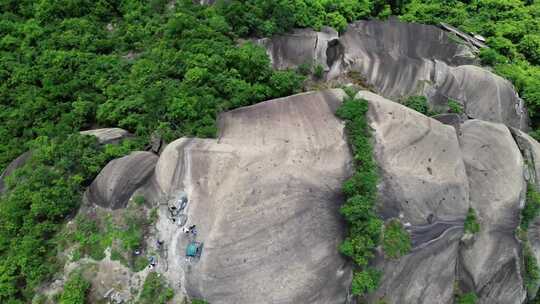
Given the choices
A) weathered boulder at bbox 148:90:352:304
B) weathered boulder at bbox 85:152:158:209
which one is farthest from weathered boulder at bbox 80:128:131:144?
weathered boulder at bbox 148:90:352:304

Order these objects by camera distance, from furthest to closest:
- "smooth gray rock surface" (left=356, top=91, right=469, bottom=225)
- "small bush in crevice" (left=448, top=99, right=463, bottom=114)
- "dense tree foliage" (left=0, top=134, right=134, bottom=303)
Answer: "small bush in crevice" (left=448, top=99, right=463, bottom=114) < "smooth gray rock surface" (left=356, top=91, right=469, bottom=225) < "dense tree foliage" (left=0, top=134, right=134, bottom=303)

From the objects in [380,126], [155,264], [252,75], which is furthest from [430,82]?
[155,264]

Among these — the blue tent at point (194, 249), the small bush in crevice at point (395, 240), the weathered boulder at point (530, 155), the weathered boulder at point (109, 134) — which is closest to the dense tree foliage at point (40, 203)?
the weathered boulder at point (109, 134)

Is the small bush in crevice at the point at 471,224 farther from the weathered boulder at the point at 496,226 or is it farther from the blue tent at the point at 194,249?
the blue tent at the point at 194,249

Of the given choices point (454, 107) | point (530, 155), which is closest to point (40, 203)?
point (454, 107)

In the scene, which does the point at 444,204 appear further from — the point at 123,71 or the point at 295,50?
the point at 123,71

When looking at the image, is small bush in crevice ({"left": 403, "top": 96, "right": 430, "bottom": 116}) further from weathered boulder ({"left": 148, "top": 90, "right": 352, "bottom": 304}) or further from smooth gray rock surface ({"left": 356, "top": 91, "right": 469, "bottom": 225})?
weathered boulder ({"left": 148, "top": 90, "right": 352, "bottom": 304})
